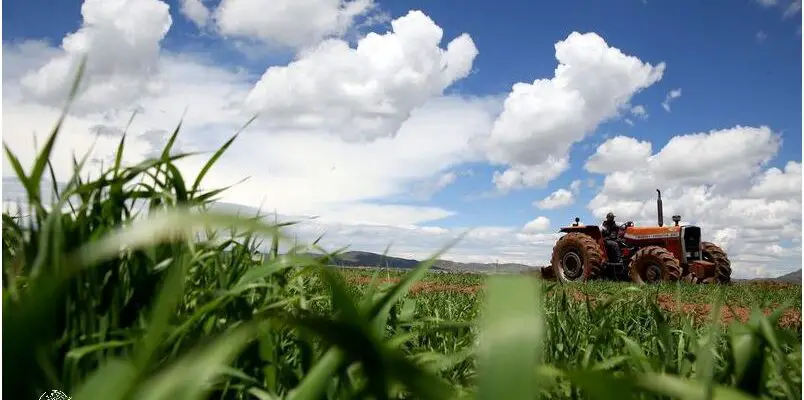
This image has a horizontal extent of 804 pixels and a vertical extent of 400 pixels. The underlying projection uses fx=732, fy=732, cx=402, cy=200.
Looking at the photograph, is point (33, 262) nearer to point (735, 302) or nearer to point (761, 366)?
point (761, 366)

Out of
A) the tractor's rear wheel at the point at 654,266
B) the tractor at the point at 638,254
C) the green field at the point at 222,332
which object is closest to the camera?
the green field at the point at 222,332

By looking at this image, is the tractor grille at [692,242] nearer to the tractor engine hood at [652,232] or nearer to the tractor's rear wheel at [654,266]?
the tractor engine hood at [652,232]

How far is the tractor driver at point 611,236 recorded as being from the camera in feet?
58.7

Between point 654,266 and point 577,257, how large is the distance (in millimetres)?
2161

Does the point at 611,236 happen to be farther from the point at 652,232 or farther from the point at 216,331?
the point at 216,331

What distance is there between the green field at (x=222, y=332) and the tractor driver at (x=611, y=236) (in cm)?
1622

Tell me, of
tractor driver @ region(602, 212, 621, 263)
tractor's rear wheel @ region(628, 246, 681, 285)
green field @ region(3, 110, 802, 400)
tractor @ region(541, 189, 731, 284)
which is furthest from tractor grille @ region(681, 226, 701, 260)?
green field @ region(3, 110, 802, 400)

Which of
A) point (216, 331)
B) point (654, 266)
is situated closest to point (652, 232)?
point (654, 266)

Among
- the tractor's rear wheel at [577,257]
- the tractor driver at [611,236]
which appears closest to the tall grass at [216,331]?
the tractor's rear wheel at [577,257]

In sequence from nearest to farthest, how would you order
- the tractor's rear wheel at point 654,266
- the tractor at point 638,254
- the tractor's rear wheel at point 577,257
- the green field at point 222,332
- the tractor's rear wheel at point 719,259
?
the green field at point 222,332 → the tractor's rear wheel at point 654,266 → the tractor at point 638,254 → the tractor's rear wheel at point 577,257 → the tractor's rear wheel at point 719,259

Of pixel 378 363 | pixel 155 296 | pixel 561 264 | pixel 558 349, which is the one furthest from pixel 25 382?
pixel 561 264

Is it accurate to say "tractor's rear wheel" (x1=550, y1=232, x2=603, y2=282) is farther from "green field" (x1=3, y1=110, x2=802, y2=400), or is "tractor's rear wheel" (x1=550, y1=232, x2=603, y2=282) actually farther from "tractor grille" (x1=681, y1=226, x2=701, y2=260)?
"green field" (x1=3, y1=110, x2=802, y2=400)

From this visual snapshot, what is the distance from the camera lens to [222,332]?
129 cm

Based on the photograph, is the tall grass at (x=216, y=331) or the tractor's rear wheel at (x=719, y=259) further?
the tractor's rear wheel at (x=719, y=259)
